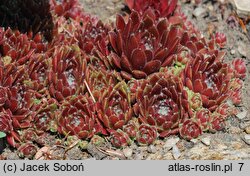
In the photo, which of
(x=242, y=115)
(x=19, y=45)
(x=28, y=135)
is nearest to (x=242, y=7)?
(x=242, y=115)

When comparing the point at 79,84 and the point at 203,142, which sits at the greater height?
the point at 79,84

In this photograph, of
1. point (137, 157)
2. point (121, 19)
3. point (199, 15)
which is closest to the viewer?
point (137, 157)

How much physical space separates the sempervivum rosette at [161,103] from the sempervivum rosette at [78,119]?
1.38 ft

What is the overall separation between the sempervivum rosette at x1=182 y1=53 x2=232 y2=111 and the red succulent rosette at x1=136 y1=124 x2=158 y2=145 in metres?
0.58

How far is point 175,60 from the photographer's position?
16.5ft

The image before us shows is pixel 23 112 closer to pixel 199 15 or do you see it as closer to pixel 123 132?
pixel 123 132

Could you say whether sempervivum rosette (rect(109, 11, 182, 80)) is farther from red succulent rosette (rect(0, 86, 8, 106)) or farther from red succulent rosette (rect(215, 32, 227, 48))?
red succulent rosette (rect(0, 86, 8, 106))

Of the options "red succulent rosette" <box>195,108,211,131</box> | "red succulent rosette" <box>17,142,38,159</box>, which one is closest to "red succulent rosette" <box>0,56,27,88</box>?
"red succulent rosette" <box>17,142,38,159</box>

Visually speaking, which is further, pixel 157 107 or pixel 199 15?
pixel 199 15

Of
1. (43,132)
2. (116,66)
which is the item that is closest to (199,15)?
(116,66)

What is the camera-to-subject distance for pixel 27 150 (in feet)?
14.8

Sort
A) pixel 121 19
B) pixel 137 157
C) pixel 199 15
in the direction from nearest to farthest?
1. pixel 137 157
2. pixel 121 19
3. pixel 199 15

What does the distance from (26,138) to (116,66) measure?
1.11 m

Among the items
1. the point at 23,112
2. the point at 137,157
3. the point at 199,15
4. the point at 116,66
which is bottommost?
the point at 137,157
